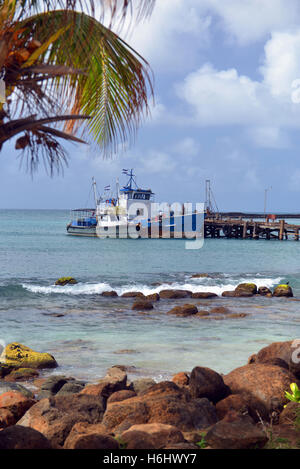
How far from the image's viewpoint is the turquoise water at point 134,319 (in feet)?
37.0

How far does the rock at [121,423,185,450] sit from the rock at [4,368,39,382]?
5.35m

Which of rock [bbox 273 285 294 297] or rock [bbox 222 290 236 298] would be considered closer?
rock [bbox 273 285 294 297]

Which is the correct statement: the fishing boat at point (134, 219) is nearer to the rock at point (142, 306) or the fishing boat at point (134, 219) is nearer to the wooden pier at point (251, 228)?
the wooden pier at point (251, 228)

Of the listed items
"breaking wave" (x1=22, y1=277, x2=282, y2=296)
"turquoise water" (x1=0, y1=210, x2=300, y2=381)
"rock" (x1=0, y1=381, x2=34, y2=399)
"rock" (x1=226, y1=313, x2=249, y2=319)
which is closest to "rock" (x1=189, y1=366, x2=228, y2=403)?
"turquoise water" (x1=0, y1=210, x2=300, y2=381)

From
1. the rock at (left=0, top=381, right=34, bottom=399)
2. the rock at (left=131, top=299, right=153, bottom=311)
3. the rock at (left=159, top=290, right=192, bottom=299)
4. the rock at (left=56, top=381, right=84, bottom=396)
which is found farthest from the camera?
the rock at (left=159, top=290, right=192, bottom=299)

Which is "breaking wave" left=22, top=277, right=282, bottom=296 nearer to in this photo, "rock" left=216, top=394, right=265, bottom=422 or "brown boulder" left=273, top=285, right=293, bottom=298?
"brown boulder" left=273, top=285, right=293, bottom=298

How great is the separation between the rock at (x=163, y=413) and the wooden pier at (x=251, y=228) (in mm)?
56877

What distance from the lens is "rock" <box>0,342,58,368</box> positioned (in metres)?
10.2

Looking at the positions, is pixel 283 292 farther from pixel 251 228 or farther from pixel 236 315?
pixel 251 228

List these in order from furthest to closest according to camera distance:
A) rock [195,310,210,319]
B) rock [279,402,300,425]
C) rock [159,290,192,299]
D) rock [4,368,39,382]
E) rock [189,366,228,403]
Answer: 1. rock [159,290,192,299]
2. rock [195,310,210,319]
3. rock [4,368,39,382]
4. rock [189,366,228,403]
5. rock [279,402,300,425]

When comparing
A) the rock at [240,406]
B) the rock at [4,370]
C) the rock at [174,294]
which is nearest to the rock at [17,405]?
the rock at [240,406]

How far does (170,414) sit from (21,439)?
190cm

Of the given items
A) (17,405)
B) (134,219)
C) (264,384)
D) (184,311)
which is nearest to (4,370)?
(17,405)

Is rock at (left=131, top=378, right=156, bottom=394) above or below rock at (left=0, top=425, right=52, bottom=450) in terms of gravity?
below
